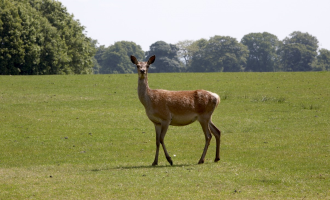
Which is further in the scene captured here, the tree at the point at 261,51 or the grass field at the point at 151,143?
the tree at the point at 261,51

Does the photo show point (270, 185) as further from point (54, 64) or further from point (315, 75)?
point (54, 64)

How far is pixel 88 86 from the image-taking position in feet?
121

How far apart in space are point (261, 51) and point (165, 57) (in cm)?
3003

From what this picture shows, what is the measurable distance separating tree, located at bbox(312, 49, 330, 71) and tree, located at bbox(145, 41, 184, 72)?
126ft

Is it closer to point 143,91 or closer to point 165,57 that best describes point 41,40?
point 143,91

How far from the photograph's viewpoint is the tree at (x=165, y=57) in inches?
5231

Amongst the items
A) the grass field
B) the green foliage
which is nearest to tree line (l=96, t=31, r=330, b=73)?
the green foliage

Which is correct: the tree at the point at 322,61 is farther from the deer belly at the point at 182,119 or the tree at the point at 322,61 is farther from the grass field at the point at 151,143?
the deer belly at the point at 182,119

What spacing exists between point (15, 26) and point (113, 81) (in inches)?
748

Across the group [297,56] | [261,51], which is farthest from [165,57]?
[297,56]

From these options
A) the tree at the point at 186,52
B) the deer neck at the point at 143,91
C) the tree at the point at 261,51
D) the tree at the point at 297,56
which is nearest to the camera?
the deer neck at the point at 143,91

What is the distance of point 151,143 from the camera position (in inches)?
742

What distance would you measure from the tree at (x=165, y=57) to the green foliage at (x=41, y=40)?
59.2 m

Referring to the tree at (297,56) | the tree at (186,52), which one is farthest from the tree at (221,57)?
the tree at (186,52)
